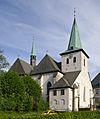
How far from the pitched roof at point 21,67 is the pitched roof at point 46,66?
242cm

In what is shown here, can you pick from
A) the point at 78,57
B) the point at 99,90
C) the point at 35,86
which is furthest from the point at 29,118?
the point at 99,90

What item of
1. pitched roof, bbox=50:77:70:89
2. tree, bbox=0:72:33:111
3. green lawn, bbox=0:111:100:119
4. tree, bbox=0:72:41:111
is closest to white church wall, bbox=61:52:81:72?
pitched roof, bbox=50:77:70:89

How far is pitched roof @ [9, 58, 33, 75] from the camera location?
67.4 meters

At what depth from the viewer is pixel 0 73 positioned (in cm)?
4734

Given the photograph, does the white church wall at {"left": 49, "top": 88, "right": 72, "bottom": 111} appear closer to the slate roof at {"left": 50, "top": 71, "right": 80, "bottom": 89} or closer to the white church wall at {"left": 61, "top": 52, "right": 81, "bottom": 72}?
the slate roof at {"left": 50, "top": 71, "right": 80, "bottom": 89}

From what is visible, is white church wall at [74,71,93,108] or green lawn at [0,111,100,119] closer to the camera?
green lawn at [0,111,100,119]

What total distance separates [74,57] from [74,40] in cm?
626

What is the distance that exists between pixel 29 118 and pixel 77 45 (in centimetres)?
5123

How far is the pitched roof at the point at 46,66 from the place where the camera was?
210ft

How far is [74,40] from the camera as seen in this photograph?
7025 cm

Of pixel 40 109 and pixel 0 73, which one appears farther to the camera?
pixel 40 109

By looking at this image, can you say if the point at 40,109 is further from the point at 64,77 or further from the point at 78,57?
the point at 78,57

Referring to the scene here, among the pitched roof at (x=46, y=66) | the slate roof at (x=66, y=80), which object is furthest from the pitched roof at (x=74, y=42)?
the slate roof at (x=66, y=80)

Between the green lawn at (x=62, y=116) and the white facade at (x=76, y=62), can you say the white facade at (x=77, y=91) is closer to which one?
the white facade at (x=76, y=62)
